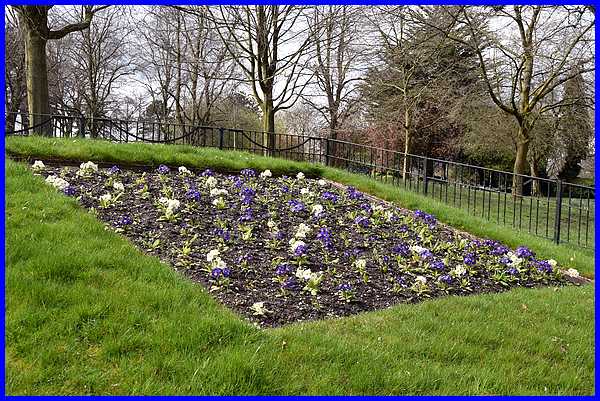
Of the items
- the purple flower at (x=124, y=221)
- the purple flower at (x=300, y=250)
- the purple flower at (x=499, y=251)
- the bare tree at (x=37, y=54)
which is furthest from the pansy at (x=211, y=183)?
the bare tree at (x=37, y=54)

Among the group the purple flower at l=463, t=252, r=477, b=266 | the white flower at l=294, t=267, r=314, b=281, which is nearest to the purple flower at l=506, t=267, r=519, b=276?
the purple flower at l=463, t=252, r=477, b=266

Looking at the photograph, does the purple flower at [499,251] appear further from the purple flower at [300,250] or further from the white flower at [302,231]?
the purple flower at [300,250]

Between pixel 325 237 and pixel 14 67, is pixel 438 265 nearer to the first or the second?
pixel 325 237

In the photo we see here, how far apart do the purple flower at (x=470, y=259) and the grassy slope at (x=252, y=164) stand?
1520 millimetres

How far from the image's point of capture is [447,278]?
4727mm

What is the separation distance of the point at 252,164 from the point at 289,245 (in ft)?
13.1

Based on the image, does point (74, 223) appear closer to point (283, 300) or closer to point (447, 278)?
point (283, 300)

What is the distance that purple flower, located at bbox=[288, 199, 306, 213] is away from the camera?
244 inches

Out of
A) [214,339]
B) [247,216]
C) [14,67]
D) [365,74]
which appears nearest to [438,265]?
[247,216]

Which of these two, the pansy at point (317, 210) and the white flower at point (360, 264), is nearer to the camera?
the white flower at point (360, 264)

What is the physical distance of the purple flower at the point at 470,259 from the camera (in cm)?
533

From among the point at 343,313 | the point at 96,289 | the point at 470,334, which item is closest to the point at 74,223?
the point at 96,289

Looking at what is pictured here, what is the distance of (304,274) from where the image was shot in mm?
4305

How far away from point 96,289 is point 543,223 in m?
11.7
